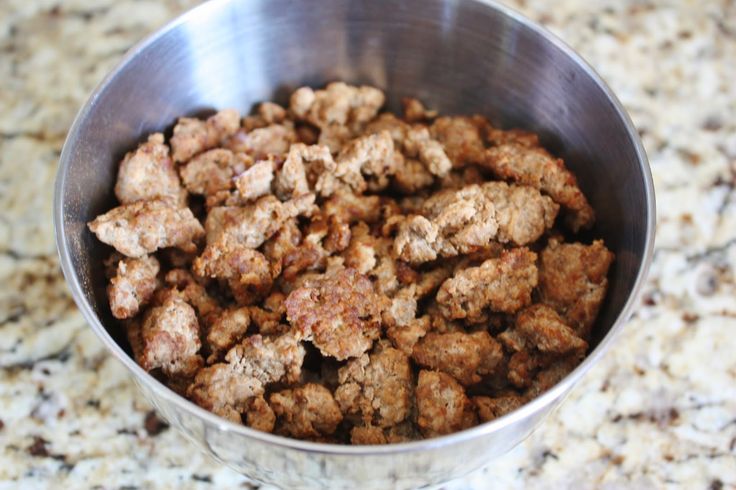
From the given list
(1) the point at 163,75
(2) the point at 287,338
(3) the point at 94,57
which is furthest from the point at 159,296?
(3) the point at 94,57

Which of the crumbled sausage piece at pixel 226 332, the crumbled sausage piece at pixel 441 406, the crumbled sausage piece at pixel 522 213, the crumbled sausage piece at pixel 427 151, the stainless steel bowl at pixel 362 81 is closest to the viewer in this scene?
the stainless steel bowl at pixel 362 81

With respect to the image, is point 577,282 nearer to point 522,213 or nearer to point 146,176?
point 522,213

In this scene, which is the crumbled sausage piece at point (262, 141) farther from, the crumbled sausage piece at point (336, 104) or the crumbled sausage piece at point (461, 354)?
the crumbled sausage piece at point (461, 354)

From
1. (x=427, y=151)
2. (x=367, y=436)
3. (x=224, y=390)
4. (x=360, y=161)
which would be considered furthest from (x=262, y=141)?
(x=367, y=436)

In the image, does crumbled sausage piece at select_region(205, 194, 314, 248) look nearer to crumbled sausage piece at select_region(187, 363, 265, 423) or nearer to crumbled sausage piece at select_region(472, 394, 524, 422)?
crumbled sausage piece at select_region(187, 363, 265, 423)

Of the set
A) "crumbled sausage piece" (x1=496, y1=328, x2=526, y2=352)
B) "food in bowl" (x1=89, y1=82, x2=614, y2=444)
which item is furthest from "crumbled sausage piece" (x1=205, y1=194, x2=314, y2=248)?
"crumbled sausage piece" (x1=496, y1=328, x2=526, y2=352)

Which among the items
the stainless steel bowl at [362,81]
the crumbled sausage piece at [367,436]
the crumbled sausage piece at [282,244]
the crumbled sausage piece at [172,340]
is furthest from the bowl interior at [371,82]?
the crumbled sausage piece at [367,436]
